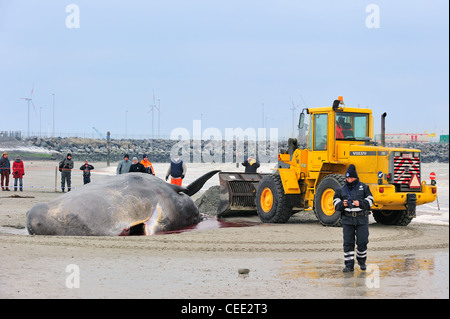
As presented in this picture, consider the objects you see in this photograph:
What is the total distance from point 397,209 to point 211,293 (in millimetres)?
9137

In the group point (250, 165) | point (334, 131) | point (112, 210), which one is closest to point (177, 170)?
point (250, 165)

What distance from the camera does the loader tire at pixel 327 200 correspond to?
17.1 m

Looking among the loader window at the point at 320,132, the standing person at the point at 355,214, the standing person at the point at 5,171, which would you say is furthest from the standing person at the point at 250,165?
the standing person at the point at 5,171

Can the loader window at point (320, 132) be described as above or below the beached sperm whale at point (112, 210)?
above

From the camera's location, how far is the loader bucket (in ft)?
65.9

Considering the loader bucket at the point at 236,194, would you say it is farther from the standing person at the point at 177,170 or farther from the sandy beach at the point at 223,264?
the sandy beach at the point at 223,264

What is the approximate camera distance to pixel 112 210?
48.2 ft

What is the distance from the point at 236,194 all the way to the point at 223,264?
853 cm

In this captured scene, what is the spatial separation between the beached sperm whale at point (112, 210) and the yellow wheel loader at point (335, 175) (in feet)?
11.4

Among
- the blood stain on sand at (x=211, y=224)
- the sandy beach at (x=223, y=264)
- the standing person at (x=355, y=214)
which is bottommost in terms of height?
the blood stain on sand at (x=211, y=224)

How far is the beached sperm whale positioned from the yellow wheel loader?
3.47 metres

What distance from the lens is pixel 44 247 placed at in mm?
12984

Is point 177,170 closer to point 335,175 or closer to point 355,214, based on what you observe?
point 335,175
